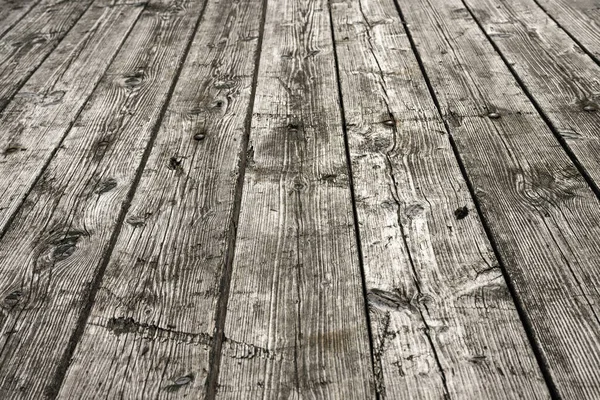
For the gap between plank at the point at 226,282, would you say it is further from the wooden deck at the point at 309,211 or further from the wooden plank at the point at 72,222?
the wooden plank at the point at 72,222

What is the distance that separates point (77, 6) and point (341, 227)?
2000mm

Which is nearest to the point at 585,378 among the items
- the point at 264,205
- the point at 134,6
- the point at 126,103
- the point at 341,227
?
the point at 341,227

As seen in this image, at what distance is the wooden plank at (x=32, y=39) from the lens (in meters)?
2.31

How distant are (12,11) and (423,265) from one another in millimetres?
2404

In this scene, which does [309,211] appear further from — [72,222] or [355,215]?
[72,222]

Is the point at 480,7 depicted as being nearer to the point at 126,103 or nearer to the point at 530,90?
the point at 530,90

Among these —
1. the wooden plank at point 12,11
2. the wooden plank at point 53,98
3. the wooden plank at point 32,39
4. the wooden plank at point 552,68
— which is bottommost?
the wooden plank at point 12,11

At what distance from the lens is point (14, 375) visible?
3.84 ft

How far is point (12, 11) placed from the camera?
298 cm

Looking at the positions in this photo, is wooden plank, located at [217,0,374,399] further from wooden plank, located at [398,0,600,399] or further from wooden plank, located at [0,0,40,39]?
wooden plank, located at [0,0,40,39]

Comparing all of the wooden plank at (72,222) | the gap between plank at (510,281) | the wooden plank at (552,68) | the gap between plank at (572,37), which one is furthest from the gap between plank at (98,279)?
the gap between plank at (572,37)

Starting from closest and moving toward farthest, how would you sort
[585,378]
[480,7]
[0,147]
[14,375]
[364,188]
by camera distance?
[585,378] → [14,375] → [364,188] → [0,147] → [480,7]

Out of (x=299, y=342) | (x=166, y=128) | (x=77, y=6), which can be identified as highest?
(x=299, y=342)

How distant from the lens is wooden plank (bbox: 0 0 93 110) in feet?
7.57
